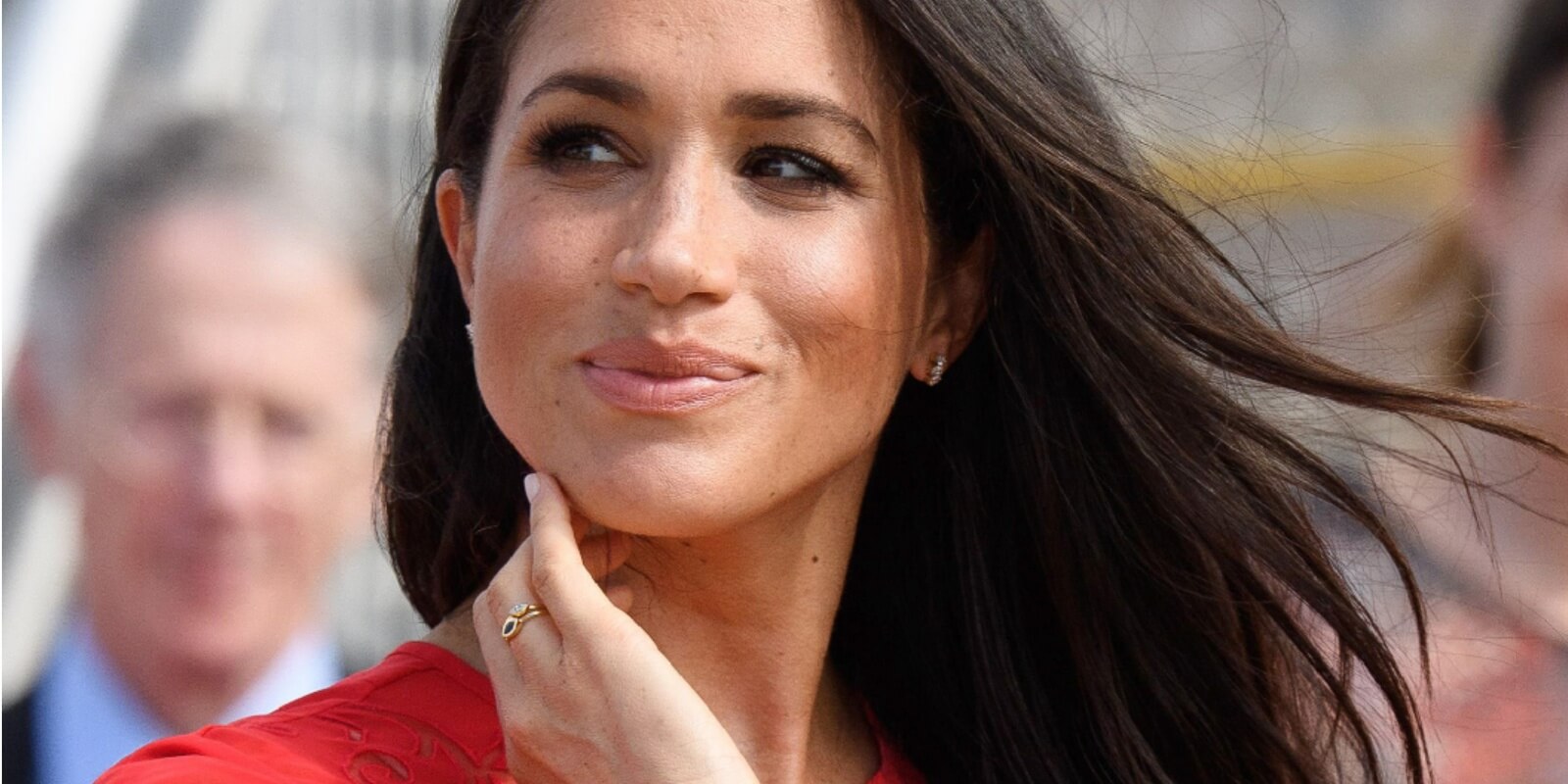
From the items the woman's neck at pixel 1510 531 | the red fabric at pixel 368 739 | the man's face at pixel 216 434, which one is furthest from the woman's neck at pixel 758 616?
the woman's neck at pixel 1510 531

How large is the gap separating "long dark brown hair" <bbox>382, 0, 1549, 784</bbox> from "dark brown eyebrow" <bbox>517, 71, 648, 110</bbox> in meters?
0.20

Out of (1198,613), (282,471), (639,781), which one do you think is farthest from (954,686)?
(282,471)

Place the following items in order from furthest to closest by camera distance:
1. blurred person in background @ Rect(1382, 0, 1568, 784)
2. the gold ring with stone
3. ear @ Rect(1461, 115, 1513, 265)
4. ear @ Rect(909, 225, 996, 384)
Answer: ear @ Rect(1461, 115, 1513, 265), blurred person in background @ Rect(1382, 0, 1568, 784), ear @ Rect(909, 225, 996, 384), the gold ring with stone

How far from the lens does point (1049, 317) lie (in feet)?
8.82

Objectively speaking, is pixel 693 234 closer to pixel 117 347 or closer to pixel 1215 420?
pixel 1215 420

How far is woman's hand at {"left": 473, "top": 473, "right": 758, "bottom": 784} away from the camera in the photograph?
7.11ft

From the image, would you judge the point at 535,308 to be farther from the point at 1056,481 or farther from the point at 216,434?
the point at 216,434

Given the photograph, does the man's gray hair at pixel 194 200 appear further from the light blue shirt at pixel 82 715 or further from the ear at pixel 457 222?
the ear at pixel 457 222

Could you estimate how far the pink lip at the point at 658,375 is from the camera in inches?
→ 88.0

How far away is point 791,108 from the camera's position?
233cm

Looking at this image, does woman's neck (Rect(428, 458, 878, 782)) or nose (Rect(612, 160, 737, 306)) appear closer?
nose (Rect(612, 160, 737, 306))

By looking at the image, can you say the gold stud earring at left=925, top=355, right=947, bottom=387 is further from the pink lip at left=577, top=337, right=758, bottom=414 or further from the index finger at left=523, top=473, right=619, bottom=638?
the index finger at left=523, top=473, right=619, bottom=638

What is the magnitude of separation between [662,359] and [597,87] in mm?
357

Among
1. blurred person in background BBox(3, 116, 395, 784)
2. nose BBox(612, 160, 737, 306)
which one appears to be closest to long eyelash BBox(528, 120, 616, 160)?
nose BBox(612, 160, 737, 306)
